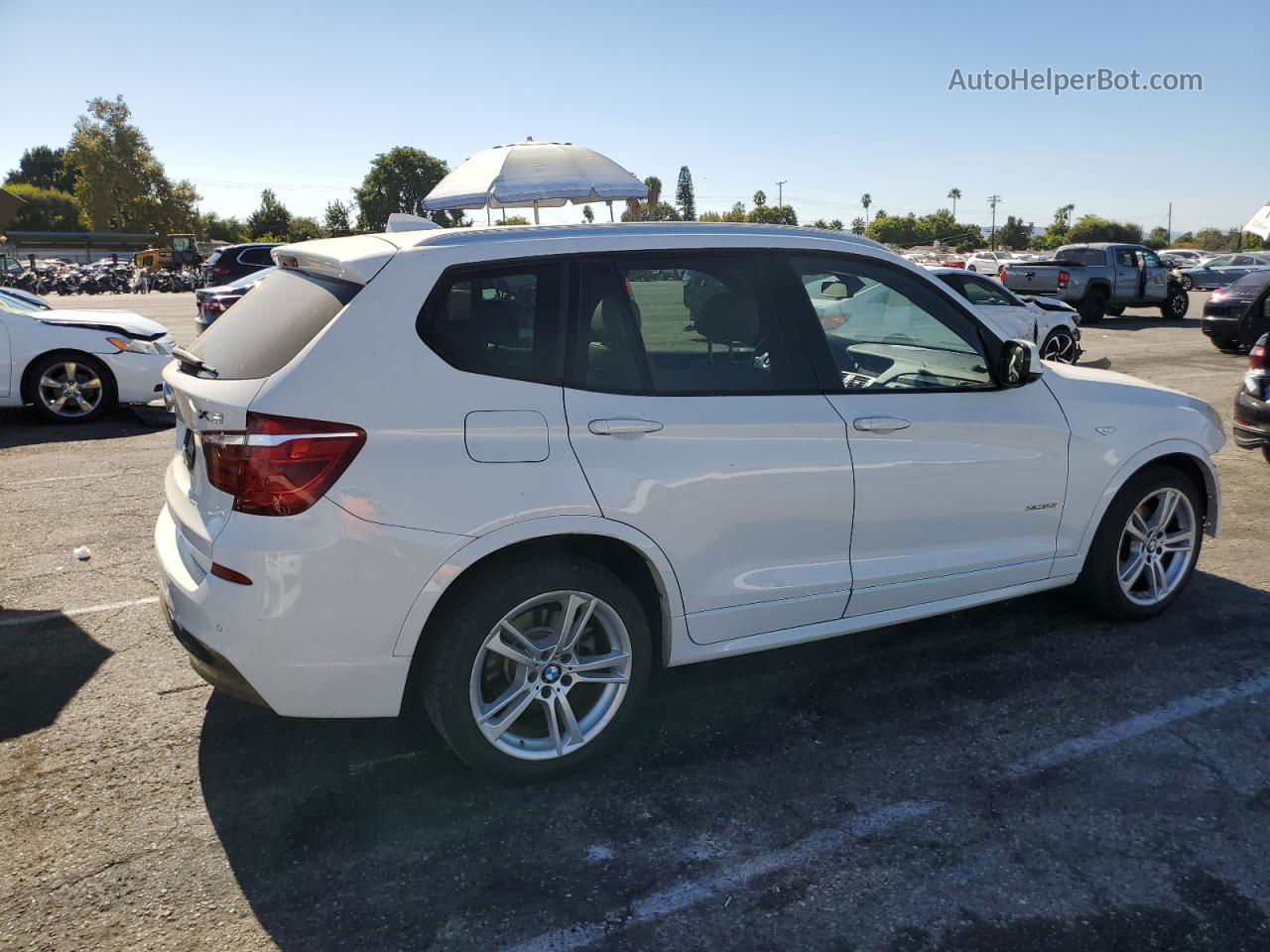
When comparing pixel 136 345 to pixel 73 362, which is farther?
pixel 136 345

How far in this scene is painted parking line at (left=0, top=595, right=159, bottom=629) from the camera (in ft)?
15.6

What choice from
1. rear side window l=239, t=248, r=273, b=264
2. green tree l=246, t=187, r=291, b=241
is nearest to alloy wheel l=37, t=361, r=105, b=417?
rear side window l=239, t=248, r=273, b=264

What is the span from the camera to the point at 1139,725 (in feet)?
12.3

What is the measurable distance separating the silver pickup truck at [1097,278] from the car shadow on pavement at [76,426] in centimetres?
1851

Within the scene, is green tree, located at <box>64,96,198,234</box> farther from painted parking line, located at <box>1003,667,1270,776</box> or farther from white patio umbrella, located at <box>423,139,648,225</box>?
painted parking line, located at <box>1003,667,1270,776</box>

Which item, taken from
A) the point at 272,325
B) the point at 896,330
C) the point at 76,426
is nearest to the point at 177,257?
the point at 76,426

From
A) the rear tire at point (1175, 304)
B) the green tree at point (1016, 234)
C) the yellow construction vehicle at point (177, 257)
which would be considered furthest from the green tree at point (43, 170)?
the rear tire at point (1175, 304)

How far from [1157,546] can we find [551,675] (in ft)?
10.4

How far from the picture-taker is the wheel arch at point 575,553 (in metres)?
3.03

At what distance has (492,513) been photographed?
3.04 meters

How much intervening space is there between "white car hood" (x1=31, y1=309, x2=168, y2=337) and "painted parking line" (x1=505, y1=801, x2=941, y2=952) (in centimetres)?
940

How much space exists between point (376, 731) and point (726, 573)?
4.85ft

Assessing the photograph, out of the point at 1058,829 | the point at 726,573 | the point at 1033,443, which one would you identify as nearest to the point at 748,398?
the point at 726,573

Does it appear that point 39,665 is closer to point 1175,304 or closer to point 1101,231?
point 1175,304
